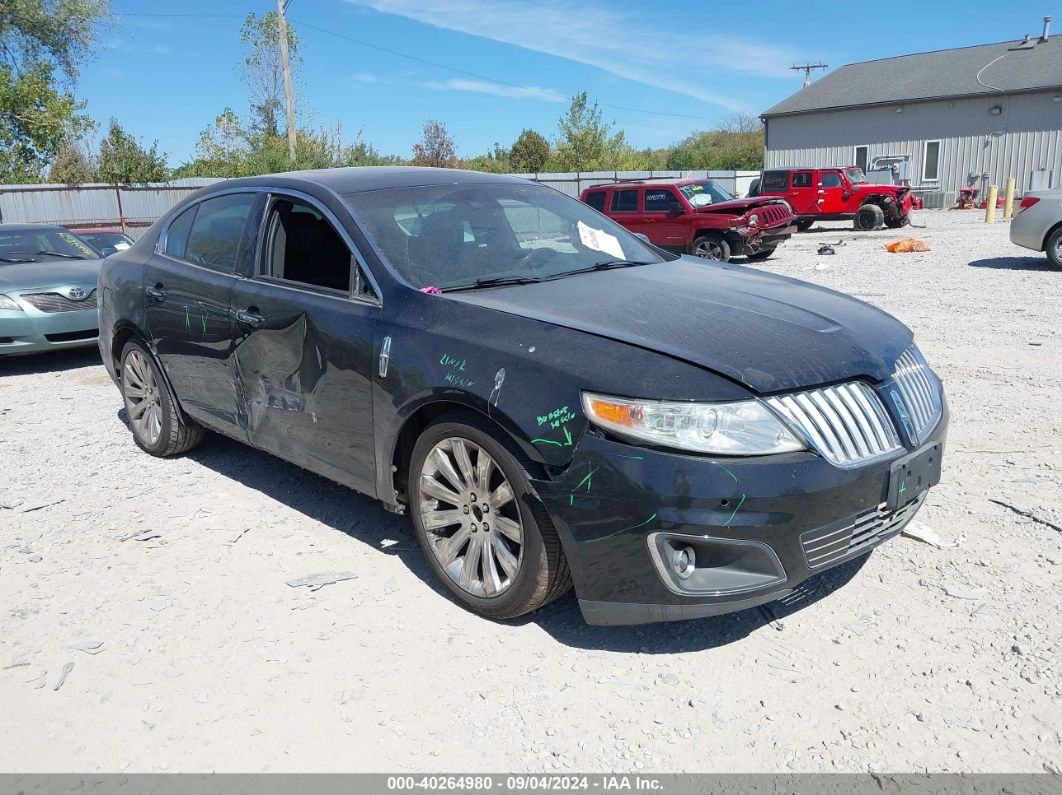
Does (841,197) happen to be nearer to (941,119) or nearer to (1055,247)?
(1055,247)

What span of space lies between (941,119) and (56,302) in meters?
37.0

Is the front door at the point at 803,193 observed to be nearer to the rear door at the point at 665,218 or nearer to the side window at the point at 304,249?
the rear door at the point at 665,218

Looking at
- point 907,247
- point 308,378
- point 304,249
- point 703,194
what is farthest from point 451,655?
point 907,247

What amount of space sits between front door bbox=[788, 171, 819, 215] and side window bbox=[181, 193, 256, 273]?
22.5 m

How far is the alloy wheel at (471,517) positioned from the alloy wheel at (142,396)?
8.76 ft

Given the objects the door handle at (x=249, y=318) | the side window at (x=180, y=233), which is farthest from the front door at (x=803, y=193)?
the door handle at (x=249, y=318)

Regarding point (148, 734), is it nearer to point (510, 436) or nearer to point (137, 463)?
point (510, 436)

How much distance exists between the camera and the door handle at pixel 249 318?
13.4ft

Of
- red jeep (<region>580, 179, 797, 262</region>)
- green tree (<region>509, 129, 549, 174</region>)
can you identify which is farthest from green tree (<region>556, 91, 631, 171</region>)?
red jeep (<region>580, 179, 797, 262</region>)

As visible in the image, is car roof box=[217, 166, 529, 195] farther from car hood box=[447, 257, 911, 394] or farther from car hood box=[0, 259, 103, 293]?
car hood box=[0, 259, 103, 293]

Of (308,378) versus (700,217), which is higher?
(700,217)

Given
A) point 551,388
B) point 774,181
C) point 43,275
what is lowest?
point 551,388

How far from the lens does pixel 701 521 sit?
264 cm
